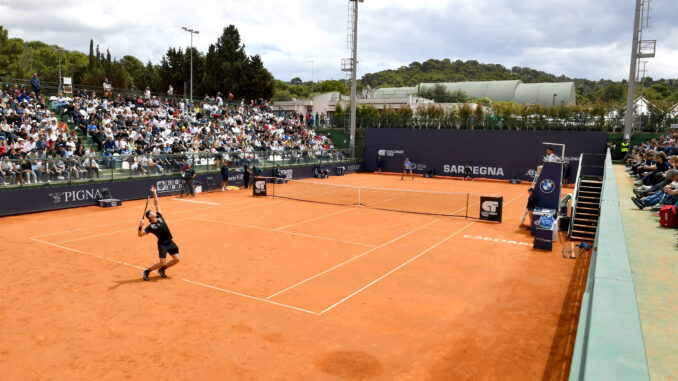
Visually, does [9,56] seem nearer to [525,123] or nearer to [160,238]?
[525,123]

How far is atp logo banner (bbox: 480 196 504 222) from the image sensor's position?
69.7 ft

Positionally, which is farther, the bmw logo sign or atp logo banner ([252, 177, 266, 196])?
atp logo banner ([252, 177, 266, 196])

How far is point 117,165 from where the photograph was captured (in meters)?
25.2

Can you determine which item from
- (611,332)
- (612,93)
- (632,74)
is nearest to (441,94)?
(612,93)

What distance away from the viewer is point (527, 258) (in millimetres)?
15172

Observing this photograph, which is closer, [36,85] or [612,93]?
[36,85]

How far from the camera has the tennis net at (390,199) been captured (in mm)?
24344

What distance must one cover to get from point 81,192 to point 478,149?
31.4 metres

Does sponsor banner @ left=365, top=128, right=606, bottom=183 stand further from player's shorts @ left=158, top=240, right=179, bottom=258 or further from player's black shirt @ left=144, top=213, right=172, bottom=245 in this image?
player's black shirt @ left=144, top=213, right=172, bottom=245

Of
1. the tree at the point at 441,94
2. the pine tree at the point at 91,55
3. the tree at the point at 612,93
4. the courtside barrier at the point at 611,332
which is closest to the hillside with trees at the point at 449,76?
the tree at the point at 612,93

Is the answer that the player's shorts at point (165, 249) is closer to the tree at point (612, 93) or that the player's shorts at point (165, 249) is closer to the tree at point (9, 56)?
the tree at point (9, 56)

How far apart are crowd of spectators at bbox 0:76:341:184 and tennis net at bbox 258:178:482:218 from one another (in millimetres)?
5485

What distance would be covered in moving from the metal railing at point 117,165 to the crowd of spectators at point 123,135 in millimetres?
42

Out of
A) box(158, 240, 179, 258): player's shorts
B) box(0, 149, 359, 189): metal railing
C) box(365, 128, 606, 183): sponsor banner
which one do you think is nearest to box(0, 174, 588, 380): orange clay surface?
box(158, 240, 179, 258): player's shorts
